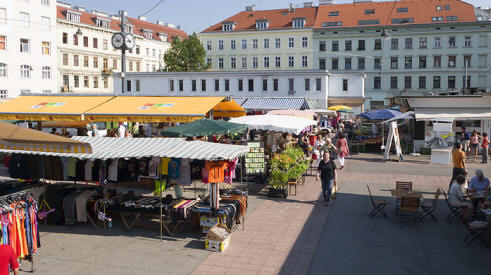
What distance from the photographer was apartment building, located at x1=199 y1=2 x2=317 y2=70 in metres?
61.0

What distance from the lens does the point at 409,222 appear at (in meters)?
11.0

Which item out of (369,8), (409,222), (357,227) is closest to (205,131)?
(357,227)

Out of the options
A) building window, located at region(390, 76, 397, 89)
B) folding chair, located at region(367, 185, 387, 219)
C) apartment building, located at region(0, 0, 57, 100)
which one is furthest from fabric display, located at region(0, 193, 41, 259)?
building window, located at region(390, 76, 397, 89)

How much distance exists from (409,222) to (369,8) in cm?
5577

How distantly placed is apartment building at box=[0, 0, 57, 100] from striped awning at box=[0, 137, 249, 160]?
133 feet

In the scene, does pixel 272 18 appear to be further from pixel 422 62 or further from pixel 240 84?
pixel 422 62

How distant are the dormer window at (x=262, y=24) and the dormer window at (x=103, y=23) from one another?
21.8m

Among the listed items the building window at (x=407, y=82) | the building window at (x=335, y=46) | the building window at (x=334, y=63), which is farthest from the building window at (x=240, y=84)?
the building window at (x=407, y=82)

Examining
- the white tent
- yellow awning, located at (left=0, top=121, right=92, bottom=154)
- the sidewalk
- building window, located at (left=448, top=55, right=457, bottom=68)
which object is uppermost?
building window, located at (left=448, top=55, right=457, bottom=68)

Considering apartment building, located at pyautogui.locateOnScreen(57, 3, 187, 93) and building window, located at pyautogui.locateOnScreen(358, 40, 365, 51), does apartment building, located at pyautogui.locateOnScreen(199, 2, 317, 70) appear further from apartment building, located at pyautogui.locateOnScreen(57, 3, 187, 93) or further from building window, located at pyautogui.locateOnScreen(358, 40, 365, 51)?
apartment building, located at pyautogui.locateOnScreen(57, 3, 187, 93)

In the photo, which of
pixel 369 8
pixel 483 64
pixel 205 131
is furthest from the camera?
pixel 369 8

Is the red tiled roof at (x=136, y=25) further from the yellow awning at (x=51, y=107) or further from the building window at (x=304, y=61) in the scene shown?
the yellow awning at (x=51, y=107)

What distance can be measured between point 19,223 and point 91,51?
56.4m

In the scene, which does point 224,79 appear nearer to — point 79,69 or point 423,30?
point 79,69
